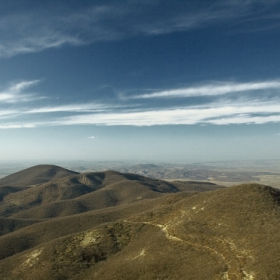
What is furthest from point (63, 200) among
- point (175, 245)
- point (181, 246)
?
point (181, 246)

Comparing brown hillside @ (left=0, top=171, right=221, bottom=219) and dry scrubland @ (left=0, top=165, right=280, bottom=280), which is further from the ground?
dry scrubland @ (left=0, top=165, right=280, bottom=280)

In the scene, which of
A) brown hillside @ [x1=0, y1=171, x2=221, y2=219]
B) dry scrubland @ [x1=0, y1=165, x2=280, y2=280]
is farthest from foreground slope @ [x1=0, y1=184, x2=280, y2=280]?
brown hillside @ [x1=0, y1=171, x2=221, y2=219]

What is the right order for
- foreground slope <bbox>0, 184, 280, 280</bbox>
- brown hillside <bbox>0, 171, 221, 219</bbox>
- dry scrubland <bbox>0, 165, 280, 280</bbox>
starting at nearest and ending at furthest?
1. foreground slope <bbox>0, 184, 280, 280</bbox>
2. dry scrubland <bbox>0, 165, 280, 280</bbox>
3. brown hillside <bbox>0, 171, 221, 219</bbox>

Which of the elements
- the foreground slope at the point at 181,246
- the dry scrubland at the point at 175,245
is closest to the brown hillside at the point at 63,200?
the dry scrubland at the point at 175,245

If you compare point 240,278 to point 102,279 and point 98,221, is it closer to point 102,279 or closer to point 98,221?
point 102,279

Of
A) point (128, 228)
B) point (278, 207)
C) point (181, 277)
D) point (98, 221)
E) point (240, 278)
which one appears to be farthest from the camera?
point (98, 221)

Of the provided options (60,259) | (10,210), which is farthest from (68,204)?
(60,259)

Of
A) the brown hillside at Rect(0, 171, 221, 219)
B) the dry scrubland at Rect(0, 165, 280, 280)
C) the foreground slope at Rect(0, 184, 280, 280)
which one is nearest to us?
the foreground slope at Rect(0, 184, 280, 280)

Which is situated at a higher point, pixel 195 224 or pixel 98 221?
pixel 195 224

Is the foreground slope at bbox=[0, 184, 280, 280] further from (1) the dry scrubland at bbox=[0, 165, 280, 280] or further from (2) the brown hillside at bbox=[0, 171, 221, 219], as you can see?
(2) the brown hillside at bbox=[0, 171, 221, 219]
